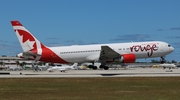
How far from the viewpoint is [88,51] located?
71.6m

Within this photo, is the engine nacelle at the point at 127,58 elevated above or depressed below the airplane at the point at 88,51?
below

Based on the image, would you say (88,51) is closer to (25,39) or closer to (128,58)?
(128,58)

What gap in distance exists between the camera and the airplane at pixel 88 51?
226 feet

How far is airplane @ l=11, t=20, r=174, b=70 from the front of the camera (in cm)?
6900

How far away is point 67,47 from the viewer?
2822 inches

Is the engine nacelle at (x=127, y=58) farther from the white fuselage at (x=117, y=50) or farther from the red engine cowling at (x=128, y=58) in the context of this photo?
the white fuselage at (x=117, y=50)
